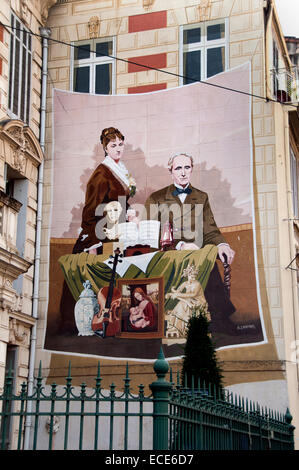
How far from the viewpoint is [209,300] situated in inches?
868

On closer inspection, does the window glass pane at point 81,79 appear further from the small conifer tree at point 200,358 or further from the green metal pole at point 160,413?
the green metal pole at point 160,413

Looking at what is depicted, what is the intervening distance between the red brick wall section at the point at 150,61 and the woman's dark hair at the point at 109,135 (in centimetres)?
217

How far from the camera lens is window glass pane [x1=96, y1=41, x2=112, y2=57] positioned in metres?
25.2

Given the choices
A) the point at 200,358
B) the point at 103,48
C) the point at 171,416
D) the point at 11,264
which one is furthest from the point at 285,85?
the point at 171,416

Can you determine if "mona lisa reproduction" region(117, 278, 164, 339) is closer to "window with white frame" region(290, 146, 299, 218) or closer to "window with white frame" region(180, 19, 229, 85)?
"window with white frame" region(290, 146, 299, 218)

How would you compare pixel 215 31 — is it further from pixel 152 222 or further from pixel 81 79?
pixel 152 222

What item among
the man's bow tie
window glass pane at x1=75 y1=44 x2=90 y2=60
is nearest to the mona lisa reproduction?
the man's bow tie

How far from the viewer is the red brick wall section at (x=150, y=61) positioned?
2436 centimetres

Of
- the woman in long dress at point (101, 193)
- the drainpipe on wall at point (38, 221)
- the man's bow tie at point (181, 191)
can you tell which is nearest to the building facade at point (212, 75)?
the drainpipe on wall at point (38, 221)

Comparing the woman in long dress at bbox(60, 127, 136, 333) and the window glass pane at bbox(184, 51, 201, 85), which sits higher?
the window glass pane at bbox(184, 51, 201, 85)

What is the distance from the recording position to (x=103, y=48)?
82.9 ft

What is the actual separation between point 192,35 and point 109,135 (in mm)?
4408

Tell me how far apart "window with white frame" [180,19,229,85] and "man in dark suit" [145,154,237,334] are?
2932 millimetres
